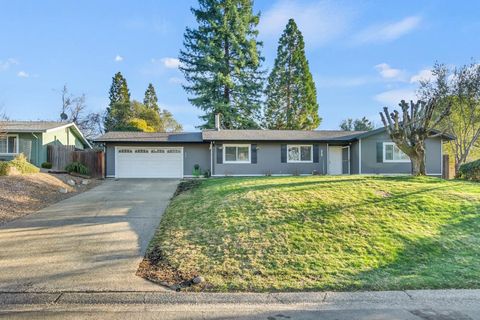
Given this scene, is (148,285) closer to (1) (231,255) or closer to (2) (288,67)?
(1) (231,255)

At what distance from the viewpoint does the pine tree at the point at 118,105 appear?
125 feet

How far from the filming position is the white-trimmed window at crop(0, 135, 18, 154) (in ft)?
67.8

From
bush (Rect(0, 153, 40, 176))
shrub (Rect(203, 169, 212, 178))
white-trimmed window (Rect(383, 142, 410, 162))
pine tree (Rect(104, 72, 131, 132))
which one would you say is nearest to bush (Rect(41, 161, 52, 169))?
bush (Rect(0, 153, 40, 176))

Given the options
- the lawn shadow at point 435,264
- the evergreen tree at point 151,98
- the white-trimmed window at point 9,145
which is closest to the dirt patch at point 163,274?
the lawn shadow at point 435,264

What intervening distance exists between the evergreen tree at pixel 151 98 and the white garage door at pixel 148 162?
25770 millimetres

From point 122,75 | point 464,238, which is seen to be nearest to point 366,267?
point 464,238

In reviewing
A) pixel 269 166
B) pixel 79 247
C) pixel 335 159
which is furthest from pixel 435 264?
pixel 335 159

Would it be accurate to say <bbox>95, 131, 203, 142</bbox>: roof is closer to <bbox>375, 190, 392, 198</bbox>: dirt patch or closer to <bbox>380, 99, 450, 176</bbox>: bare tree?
<bbox>380, 99, 450, 176</bbox>: bare tree

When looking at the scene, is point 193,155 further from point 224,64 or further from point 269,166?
point 224,64

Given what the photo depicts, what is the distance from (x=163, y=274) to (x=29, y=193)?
355 inches

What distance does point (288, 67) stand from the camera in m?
35.2

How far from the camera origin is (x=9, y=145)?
2081cm

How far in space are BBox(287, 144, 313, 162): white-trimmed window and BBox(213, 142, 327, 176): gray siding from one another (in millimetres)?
329

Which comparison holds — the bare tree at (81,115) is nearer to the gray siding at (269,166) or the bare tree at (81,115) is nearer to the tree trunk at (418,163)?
the gray siding at (269,166)
